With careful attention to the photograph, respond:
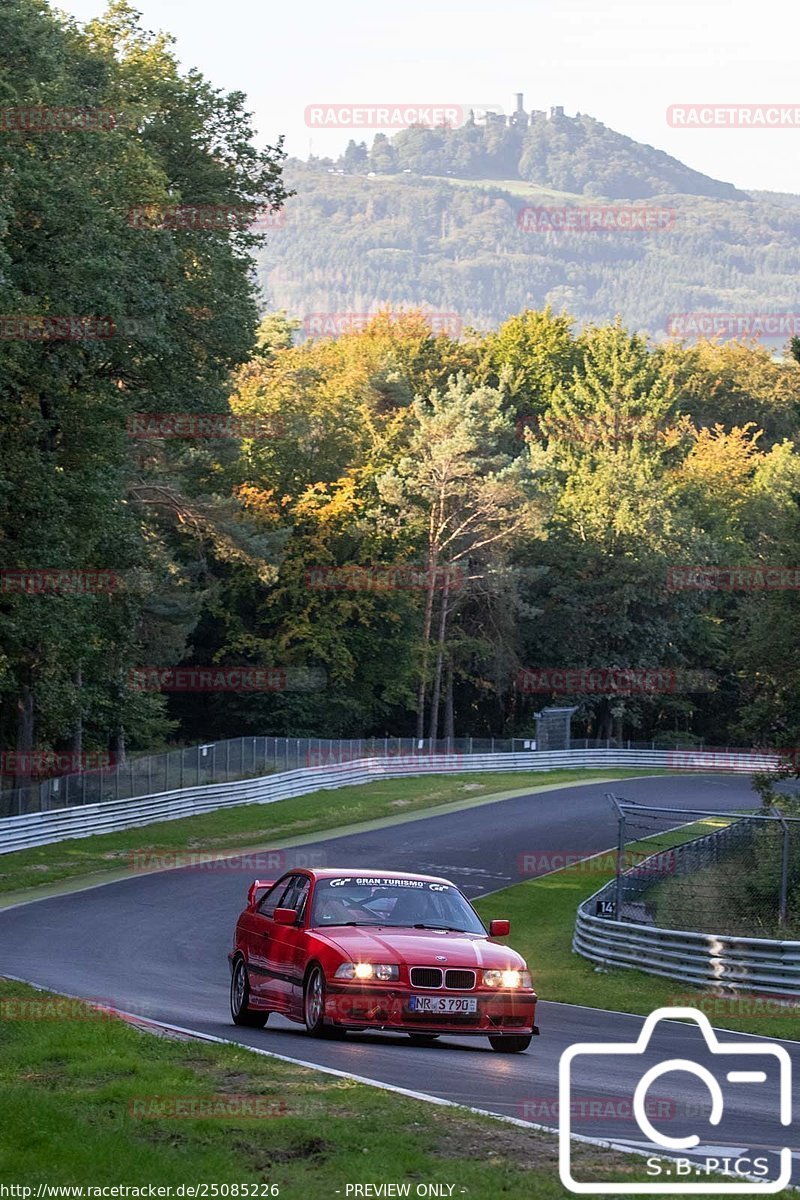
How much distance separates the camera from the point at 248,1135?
902 cm

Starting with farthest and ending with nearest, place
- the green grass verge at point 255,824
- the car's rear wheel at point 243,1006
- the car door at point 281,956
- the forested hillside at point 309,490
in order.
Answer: the green grass verge at point 255,824 < the forested hillside at point 309,490 < the car's rear wheel at point 243,1006 < the car door at point 281,956

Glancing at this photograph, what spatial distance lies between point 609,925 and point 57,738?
89.5ft

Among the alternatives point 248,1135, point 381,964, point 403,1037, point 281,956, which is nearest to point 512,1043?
point 381,964

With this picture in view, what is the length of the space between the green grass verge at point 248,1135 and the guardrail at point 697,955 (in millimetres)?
10534

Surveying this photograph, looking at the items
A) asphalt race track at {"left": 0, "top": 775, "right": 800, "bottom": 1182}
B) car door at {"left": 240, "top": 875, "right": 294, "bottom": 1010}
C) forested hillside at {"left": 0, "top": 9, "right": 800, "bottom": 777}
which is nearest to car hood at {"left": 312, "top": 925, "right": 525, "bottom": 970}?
asphalt race track at {"left": 0, "top": 775, "right": 800, "bottom": 1182}

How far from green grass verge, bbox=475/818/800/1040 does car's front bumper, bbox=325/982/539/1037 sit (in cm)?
336

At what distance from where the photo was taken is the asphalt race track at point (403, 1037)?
10.8 m

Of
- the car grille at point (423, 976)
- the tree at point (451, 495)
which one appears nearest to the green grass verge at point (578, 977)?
the car grille at point (423, 976)

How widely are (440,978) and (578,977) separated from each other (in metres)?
10.7

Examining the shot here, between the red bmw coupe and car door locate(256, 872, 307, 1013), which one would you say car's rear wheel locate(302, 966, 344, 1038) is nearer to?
the red bmw coupe

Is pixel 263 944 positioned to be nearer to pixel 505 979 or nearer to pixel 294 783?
pixel 505 979

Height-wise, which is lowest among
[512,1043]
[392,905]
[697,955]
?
[697,955]

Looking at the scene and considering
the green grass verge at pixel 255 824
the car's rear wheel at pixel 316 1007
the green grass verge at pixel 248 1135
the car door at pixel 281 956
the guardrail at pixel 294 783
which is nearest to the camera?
the green grass verge at pixel 248 1135

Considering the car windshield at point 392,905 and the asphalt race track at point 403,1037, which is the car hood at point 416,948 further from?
the asphalt race track at point 403,1037
